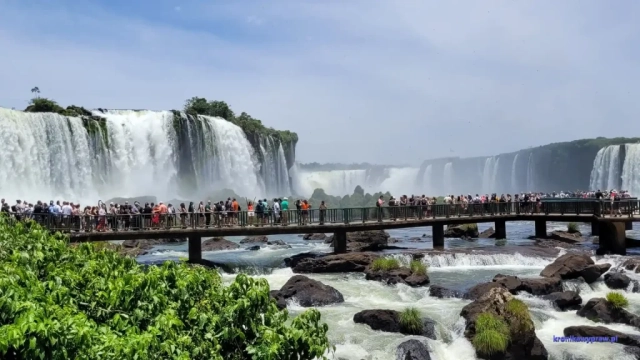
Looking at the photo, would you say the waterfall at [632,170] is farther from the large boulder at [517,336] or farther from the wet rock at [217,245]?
the large boulder at [517,336]

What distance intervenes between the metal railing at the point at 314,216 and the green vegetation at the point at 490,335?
12727mm

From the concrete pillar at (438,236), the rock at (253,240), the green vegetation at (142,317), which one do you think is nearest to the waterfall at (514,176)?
the rock at (253,240)

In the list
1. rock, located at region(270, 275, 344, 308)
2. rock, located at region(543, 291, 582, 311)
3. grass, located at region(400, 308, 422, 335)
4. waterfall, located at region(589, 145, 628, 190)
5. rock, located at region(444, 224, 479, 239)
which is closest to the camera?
grass, located at region(400, 308, 422, 335)

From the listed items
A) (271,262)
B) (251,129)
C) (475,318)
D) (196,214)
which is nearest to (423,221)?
(271,262)

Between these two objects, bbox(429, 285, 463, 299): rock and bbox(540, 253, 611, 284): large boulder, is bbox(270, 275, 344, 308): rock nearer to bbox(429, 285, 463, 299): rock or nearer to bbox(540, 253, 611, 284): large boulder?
bbox(429, 285, 463, 299): rock

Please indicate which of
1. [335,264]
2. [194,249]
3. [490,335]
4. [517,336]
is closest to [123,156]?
[194,249]

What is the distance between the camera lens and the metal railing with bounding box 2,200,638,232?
22.1 metres

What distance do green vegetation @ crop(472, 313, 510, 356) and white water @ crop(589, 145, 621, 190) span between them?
202ft

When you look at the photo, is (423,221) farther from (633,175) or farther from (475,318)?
(633,175)

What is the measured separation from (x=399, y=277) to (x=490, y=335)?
285 inches

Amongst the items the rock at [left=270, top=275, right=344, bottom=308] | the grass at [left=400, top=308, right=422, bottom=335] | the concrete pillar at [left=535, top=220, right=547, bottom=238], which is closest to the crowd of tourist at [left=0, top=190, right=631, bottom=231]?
the concrete pillar at [left=535, top=220, right=547, bottom=238]

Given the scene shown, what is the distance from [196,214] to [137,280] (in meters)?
18.0

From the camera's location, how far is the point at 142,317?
563 cm

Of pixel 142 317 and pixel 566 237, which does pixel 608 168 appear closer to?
pixel 566 237
